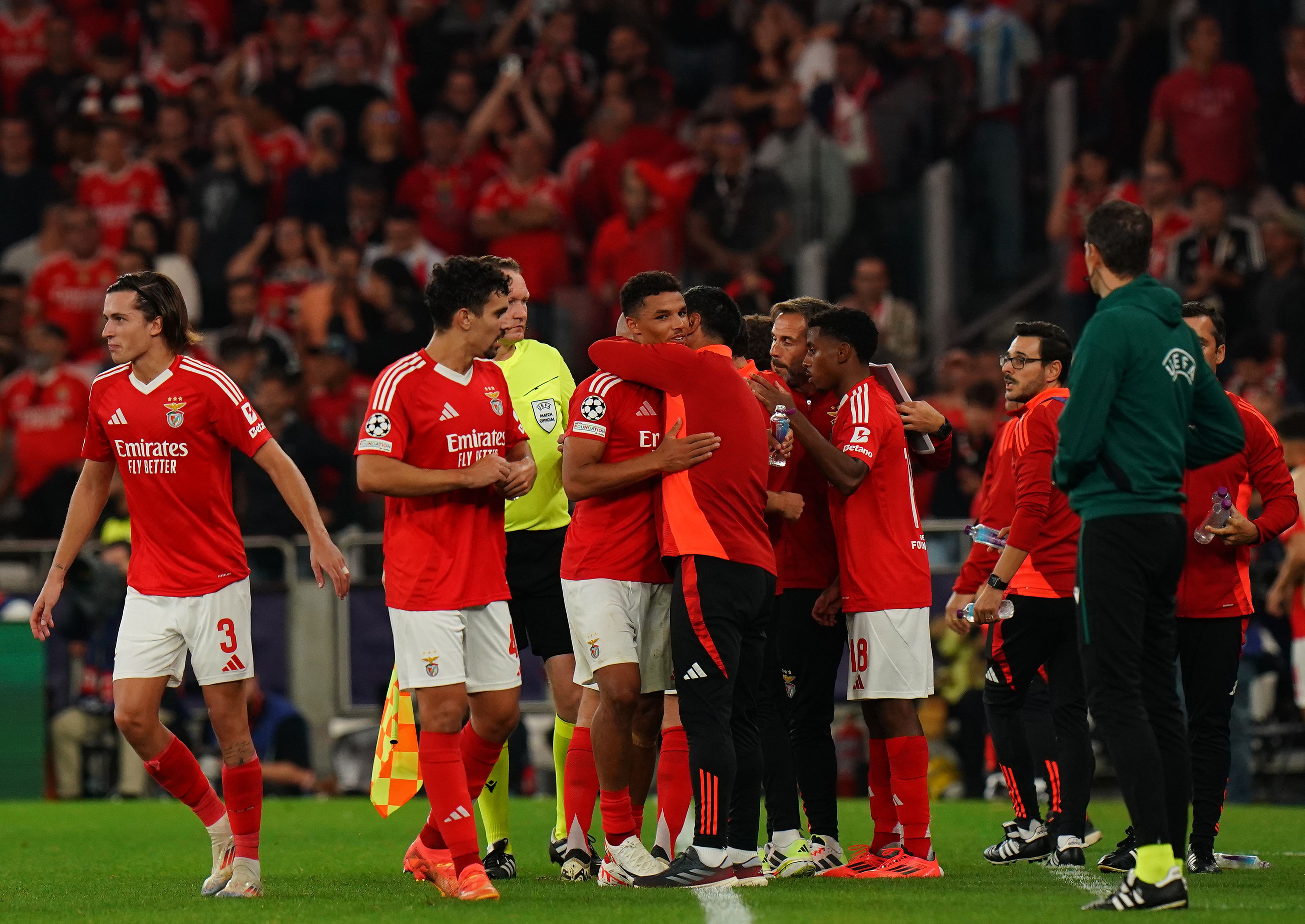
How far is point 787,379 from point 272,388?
762 centimetres

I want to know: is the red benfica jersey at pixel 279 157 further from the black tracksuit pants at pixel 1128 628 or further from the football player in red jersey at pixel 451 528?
the black tracksuit pants at pixel 1128 628

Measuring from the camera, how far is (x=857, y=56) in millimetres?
15672

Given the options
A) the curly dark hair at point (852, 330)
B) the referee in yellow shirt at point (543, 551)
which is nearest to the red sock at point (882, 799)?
the referee in yellow shirt at point (543, 551)

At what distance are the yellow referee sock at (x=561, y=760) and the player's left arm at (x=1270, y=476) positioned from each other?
128 inches

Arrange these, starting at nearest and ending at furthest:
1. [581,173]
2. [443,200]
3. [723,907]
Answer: [723,907] < [581,173] < [443,200]

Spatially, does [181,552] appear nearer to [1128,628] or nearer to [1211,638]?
[1128,628]

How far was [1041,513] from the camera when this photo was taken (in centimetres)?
775

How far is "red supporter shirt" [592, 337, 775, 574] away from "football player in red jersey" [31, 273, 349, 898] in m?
1.35

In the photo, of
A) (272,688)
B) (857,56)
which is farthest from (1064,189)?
(272,688)

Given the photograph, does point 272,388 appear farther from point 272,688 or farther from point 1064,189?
point 1064,189

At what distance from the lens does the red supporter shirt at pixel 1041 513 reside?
25.4ft

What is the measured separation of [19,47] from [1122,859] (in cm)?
1696

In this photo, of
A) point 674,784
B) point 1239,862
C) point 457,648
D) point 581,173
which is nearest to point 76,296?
point 581,173

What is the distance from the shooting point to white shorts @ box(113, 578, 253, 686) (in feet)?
22.1
